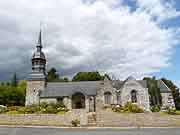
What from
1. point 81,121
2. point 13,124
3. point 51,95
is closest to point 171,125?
point 81,121

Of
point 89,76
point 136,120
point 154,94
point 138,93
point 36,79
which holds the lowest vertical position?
point 136,120

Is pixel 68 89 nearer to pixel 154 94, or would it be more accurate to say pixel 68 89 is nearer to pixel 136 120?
pixel 154 94

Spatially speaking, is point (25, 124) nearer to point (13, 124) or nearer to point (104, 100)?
point (13, 124)

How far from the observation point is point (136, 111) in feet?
60.0

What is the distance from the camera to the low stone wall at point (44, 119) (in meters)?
18.2

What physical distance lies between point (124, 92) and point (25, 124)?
19586 mm

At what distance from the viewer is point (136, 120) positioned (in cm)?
1762

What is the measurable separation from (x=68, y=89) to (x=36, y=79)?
618 centimetres

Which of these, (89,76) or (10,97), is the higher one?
(89,76)

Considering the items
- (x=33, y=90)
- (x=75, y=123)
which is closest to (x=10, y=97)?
(x=33, y=90)

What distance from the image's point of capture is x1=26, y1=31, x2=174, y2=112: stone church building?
34.0m

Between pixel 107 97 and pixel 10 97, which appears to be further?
pixel 10 97

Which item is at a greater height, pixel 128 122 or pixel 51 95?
pixel 51 95

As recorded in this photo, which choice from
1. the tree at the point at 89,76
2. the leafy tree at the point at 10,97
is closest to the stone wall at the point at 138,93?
the leafy tree at the point at 10,97
